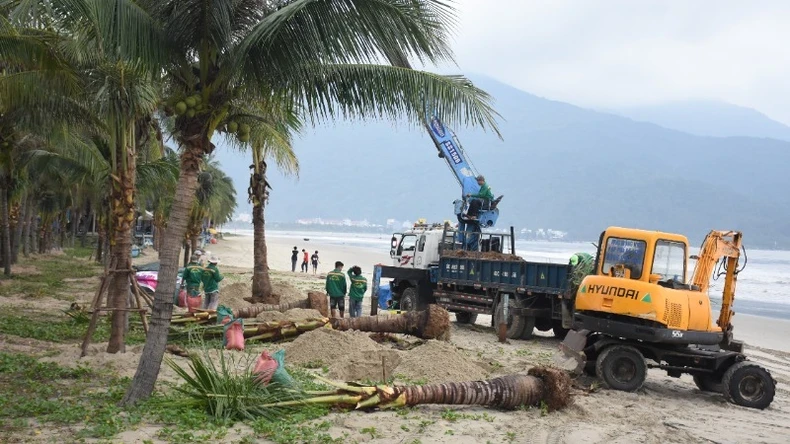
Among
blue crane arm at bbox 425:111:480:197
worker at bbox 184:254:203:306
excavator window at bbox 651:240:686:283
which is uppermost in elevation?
blue crane arm at bbox 425:111:480:197

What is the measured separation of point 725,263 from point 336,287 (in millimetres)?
8649

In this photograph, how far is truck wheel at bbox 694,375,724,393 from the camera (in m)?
12.3

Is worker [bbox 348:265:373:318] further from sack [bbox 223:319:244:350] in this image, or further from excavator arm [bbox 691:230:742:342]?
excavator arm [bbox 691:230:742:342]

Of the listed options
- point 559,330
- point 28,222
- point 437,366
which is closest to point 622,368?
point 437,366

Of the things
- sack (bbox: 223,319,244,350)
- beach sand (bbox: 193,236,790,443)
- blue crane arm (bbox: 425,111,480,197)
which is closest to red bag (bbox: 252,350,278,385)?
beach sand (bbox: 193,236,790,443)

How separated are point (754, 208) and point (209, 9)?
200172mm

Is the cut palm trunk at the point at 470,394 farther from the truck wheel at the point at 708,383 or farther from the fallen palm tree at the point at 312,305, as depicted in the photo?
the fallen palm tree at the point at 312,305

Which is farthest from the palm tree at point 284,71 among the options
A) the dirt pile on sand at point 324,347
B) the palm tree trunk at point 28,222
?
the palm tree trunk at point 28,222

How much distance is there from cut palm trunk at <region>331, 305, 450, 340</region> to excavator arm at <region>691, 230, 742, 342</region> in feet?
16.8

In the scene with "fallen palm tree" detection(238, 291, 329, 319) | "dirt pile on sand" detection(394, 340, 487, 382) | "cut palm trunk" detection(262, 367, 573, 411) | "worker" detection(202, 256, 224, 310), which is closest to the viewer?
"cut palm trunk" detection(262, 367, 573, 411)

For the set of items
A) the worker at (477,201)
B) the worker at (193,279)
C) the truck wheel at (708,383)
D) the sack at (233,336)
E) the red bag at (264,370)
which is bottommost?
the truck wheel at (708,383)

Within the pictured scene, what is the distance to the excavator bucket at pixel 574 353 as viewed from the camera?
12461mm

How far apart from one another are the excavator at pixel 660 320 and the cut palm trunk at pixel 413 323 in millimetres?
3254

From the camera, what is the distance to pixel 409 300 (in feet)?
70.5
